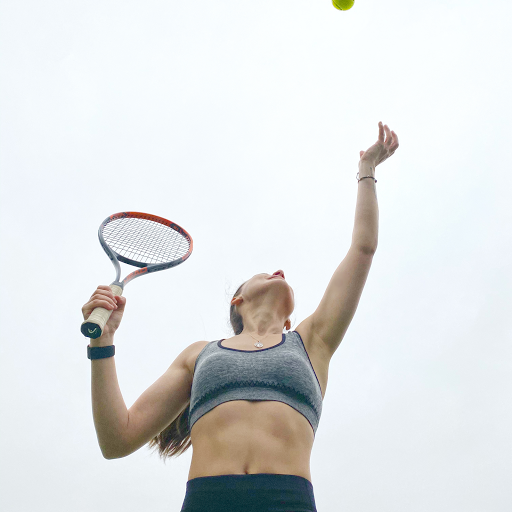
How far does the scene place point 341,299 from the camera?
328 centimetres

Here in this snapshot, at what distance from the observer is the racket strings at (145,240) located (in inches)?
176

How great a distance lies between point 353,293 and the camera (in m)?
3.27

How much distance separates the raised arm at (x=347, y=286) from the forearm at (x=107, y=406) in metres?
1.22

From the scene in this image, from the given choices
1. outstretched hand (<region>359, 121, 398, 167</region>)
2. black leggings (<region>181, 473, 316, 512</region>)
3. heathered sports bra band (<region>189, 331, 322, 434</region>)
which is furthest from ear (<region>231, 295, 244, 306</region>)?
black leggings (<region>181, 473, 316, 512</region>)

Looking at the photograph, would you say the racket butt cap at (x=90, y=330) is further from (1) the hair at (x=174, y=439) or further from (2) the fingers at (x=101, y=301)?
(1) the hair at (x=174, y=439)

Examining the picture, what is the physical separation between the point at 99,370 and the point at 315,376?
1259mm

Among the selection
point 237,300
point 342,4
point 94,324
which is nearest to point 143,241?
point 237,300

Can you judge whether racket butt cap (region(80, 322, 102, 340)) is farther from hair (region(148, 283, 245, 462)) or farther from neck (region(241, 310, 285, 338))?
neck (region(241, 310, 285, 338))

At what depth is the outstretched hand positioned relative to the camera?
379 centimetres

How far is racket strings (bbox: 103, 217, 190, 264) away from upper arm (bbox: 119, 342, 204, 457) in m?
1.18

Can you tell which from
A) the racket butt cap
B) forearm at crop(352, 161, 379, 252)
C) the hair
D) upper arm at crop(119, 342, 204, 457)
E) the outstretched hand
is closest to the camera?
the racket butt cap

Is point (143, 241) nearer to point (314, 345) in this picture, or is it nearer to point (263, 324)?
point (263, 324)

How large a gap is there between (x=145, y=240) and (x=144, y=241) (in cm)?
3

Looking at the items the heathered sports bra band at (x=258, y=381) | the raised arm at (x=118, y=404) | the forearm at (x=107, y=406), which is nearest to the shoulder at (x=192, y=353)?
the raised arm at (x=118, y=404)
